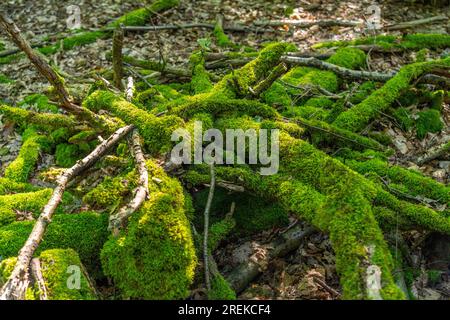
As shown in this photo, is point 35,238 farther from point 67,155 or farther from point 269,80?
point 269,80

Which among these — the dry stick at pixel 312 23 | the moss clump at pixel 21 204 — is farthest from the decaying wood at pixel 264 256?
the dry stick at pixel 312 23

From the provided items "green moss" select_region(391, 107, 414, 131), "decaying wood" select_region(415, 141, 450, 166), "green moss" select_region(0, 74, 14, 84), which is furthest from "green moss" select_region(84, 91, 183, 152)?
"green moss" select_region(0, 74, 14, 84)

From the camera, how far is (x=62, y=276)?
2.79 meters

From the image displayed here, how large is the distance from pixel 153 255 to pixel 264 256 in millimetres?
959

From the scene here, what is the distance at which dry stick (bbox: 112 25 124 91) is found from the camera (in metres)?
5.21

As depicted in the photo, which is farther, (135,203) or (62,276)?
(135,203)

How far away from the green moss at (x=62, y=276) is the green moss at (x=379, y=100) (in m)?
3.20

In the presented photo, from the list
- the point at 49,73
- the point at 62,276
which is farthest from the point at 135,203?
the point at 49,73

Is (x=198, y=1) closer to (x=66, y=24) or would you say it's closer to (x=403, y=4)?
(x=66, y=24)

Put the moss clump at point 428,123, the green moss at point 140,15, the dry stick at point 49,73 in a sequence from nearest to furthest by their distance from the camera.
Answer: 1. the dry stick at point 49,73
2. the moss clump at point 428,123
3. the green moss at point 140,15

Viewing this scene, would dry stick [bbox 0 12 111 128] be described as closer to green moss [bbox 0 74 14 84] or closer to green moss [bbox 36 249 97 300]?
green moss [bbox 36 249 97 300]

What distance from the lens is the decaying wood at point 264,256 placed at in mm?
3219

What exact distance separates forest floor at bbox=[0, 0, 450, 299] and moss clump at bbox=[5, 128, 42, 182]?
18cm

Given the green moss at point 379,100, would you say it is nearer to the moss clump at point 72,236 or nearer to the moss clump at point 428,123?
the moss clump at point 428,123
